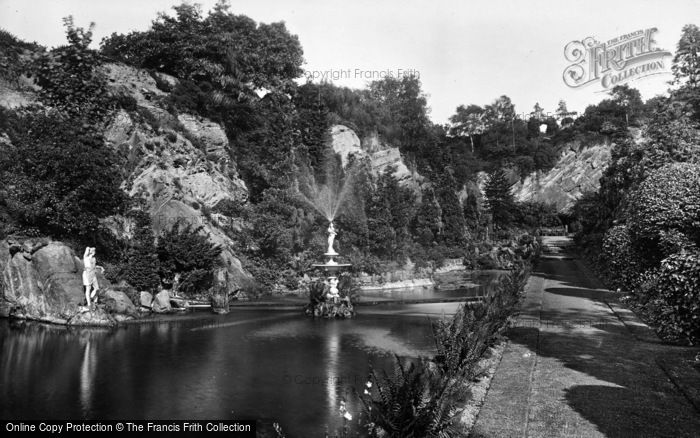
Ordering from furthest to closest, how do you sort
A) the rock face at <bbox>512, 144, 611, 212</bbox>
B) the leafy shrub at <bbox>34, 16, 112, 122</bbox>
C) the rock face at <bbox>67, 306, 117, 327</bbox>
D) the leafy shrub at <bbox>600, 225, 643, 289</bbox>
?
the rock face at <bbox>512, 144, 611, 212</bbox>, the leafy shrub at <bbox>34, 16, 112, 122</bbox>, the leafy shrub at <bbox>600, 225, 643, 289</bbox>, the rock face at <bbox>67, 306, 117, 327</bbox>

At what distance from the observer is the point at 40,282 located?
17734 millimetres

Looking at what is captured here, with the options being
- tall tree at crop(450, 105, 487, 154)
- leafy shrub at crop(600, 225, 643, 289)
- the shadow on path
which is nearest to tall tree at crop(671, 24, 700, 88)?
leafy shrub at crop(600, 225, 643, 289)

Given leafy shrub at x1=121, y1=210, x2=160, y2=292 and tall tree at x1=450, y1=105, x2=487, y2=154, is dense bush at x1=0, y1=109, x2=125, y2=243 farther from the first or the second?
tall tree at x1=450, y1=105, x2=487, y2=154

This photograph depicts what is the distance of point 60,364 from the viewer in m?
11.6

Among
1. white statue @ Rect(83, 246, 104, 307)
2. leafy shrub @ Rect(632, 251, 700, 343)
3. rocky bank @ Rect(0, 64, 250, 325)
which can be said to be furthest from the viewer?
rocky bank @ Rect(0, 64, 250, 325)

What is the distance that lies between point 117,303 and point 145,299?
1.87m

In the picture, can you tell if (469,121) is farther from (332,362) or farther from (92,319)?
(332,362)

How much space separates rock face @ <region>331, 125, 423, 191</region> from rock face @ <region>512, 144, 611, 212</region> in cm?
3303

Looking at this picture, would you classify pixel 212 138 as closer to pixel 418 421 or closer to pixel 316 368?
pixel 316 368

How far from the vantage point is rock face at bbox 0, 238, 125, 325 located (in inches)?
679

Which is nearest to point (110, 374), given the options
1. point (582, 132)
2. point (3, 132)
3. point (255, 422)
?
point (255, 422)

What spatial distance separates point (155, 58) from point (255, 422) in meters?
40.7

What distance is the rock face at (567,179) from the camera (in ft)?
270

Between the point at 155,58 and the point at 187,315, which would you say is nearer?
the point at 187,315
